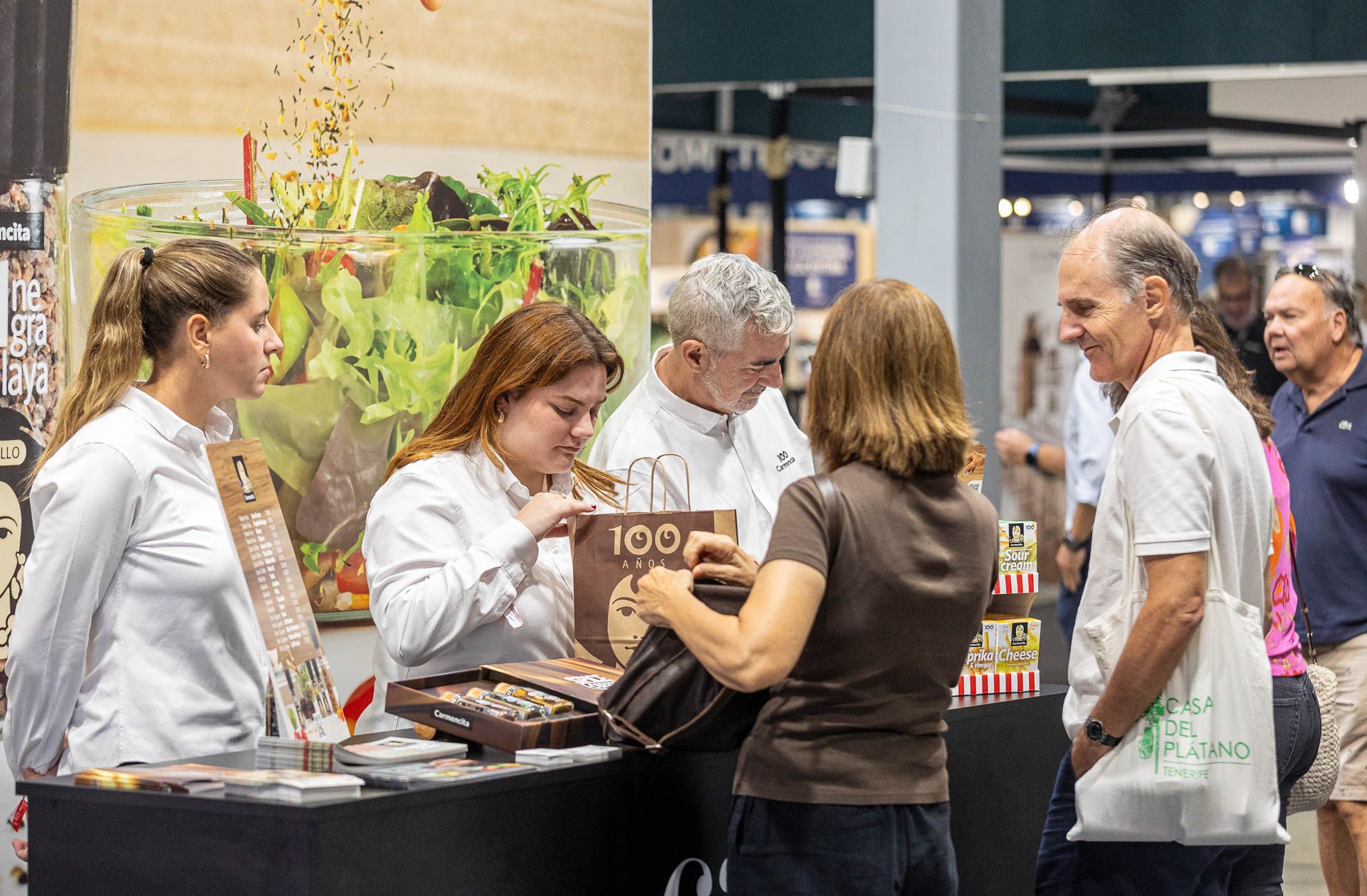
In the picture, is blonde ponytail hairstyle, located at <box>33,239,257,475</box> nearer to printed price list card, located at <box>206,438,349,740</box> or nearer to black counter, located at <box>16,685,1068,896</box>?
printed price list card, located at <box>206,438,349,740</box>

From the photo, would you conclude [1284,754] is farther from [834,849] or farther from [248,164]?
[248,164]

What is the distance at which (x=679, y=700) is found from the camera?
7.98 ft

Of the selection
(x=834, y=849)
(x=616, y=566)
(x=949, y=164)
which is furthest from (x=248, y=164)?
(x=949, y=164)

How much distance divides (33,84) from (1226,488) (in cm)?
253

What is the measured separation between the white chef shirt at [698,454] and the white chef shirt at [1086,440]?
2.92 meters

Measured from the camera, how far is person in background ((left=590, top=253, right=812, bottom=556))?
3391mm

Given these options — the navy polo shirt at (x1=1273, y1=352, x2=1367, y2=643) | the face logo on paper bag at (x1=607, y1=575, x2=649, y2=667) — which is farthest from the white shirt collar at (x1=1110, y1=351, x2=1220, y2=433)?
the navy polo shirt at (x1=1273, y1=352, x2=1367, y2=643)

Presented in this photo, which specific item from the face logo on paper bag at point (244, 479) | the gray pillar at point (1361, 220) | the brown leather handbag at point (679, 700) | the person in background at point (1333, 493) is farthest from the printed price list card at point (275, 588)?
the gray pillar at point (1361, 220)

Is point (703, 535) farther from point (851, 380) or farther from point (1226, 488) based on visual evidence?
point (1226, 488)

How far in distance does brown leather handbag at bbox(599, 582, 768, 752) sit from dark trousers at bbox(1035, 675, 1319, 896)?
0.67 meters

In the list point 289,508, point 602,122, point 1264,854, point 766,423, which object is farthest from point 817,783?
point 602,122

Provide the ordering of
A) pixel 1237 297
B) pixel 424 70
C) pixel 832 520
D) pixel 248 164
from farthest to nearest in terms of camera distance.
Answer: pixel 1237 297
pixel 424 70
pixel 248 164
pixel 832 520

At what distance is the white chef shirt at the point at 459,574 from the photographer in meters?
2.79

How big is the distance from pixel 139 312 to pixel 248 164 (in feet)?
3.72
